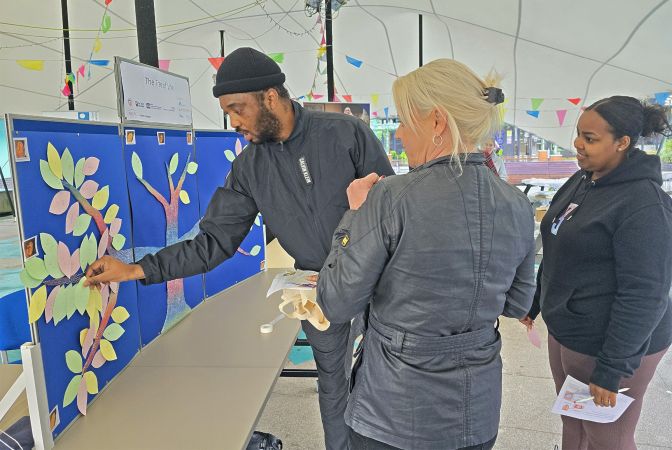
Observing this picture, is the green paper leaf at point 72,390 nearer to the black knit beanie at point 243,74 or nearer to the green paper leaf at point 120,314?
the green paper leaf at point 120,314

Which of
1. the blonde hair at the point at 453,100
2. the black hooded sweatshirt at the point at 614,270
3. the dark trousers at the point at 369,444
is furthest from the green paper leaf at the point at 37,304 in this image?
the black hooded sweatshirt at the point at 614,270

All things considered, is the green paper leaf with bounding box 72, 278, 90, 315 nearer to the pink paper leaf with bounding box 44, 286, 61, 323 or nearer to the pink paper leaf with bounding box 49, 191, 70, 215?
the pink paper leaf with bounding box 44, 286, 61, 323

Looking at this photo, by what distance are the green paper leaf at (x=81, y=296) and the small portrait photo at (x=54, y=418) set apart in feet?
0.75

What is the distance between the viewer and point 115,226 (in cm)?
145

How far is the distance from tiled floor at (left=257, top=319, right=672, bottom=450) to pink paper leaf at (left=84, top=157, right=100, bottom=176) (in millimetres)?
1540

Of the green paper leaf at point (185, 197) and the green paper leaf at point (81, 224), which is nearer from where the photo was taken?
the green paper leaf at point (81, 224)

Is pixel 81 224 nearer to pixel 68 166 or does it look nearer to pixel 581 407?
pixel 68 166

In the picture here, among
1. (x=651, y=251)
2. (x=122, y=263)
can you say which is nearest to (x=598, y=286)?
(x=651, y=251)

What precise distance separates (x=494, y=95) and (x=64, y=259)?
3.29ft

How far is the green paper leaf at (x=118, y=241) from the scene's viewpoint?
1.45 meters

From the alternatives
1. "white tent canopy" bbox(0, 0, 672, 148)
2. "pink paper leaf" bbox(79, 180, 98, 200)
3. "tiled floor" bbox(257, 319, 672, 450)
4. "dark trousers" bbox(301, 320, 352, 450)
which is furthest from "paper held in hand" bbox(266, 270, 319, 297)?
"white tent canopy" bbox(0, 0, 672, 148)

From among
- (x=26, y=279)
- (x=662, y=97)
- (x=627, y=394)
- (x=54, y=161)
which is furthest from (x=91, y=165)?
(x=662, y=97)

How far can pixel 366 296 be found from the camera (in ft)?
3.25

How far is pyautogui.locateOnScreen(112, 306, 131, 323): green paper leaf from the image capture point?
4.71ft
